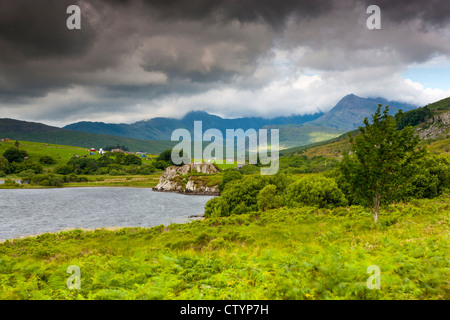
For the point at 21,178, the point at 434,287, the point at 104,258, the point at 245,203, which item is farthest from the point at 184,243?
the point at 21,178

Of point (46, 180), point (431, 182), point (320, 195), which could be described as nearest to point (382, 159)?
point (320, 195)

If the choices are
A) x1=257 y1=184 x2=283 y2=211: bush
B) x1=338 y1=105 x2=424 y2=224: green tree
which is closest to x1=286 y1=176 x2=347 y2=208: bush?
x1=257 y1=184 x2=283 y2=211: bush

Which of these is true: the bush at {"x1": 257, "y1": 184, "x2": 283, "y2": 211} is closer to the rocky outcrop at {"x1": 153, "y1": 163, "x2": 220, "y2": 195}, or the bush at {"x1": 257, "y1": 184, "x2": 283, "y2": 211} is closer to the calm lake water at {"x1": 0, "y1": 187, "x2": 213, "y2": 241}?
the calm lake water at {"x1": 0, "y1": 187, "x2": 213, "y2": 241}

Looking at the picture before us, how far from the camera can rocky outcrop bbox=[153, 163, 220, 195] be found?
13562 centimetres

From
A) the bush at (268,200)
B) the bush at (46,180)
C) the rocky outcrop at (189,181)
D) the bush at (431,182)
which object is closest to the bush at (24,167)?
the bush at (46,180)

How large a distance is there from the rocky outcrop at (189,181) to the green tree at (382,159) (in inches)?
4615

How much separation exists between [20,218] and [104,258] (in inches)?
2672

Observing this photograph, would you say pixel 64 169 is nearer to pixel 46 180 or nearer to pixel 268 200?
pixel 46 180

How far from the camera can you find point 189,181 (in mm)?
140750

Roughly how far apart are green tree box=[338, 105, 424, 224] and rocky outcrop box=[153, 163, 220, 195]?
117 m

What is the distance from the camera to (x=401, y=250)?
11.3 m

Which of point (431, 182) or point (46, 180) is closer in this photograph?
point (431, 182)

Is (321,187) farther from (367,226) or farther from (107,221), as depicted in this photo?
(107,221)

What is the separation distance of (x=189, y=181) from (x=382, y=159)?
127067 millimetres
